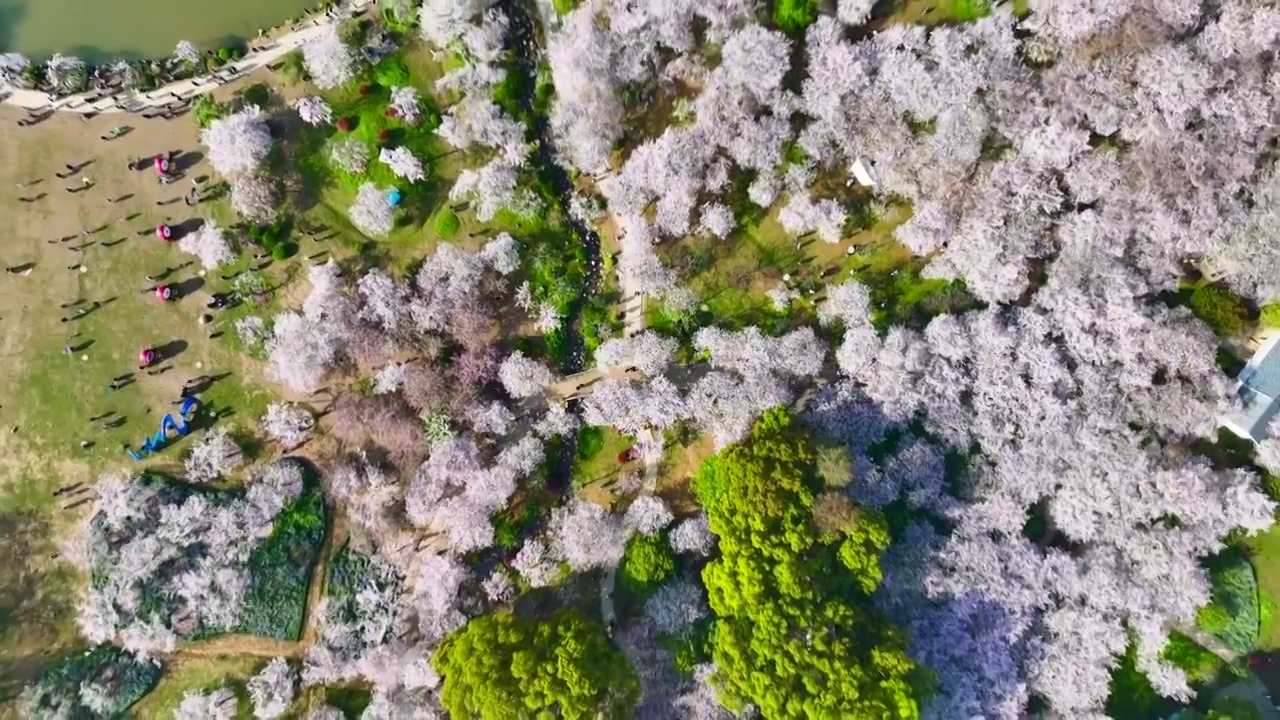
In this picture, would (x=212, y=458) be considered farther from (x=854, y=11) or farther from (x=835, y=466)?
(x=854, y=11)

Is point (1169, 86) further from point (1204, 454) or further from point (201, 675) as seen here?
point (201, 675)

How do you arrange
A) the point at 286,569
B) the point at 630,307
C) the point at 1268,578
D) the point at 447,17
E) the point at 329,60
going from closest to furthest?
the point at 447,17 < the point at 329,60 < the point at 286,569 < the point at 1268,578 < the point at 630,307

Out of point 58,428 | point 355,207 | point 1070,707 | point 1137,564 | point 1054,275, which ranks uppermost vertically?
point 355,207

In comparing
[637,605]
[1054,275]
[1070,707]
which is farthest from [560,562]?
[1054,275]

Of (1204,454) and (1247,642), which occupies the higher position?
(1204,454)

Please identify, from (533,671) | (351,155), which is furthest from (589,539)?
(351,155)

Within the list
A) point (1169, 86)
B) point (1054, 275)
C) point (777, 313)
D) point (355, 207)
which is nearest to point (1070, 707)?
point (1054, 275)

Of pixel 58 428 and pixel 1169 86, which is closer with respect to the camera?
pixel 1169 86
